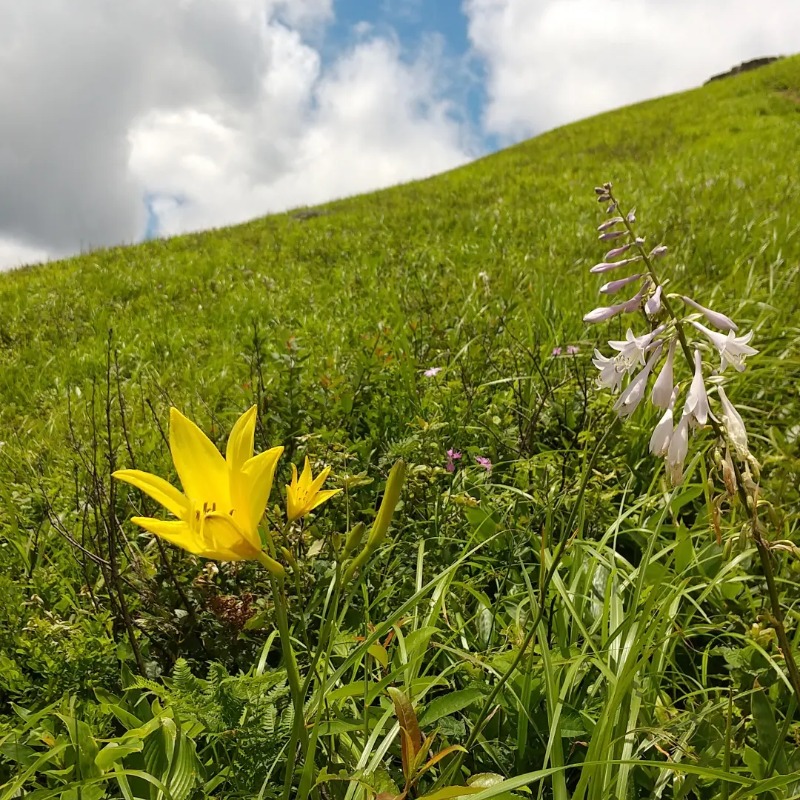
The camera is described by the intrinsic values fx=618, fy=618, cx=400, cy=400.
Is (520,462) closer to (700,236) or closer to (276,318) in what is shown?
(276,318)

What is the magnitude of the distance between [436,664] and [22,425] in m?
2.87

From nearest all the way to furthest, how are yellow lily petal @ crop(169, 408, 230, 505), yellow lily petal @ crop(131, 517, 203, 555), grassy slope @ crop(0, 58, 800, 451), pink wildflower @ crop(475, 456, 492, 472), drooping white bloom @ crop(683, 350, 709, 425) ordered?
yellow lily petal @ crop(131, 517, 203, 555) → yellow lily petal @ crop(169, 408, 230, 505) → drooping white bloom @ crop(683, 350, 709, 425) → pink wildflower @ crop(475, 456, 492, 472) → grassy slope @ crop(0, 58, 800, 451)

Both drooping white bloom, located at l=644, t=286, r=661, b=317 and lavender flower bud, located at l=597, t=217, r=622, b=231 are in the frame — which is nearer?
drooping white bloom, located at l=644, t=286, r=661, b=317

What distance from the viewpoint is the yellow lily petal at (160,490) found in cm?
81

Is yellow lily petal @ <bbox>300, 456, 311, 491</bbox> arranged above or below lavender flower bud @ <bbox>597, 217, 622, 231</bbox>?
below

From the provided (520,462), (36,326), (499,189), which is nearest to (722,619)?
(520,462)

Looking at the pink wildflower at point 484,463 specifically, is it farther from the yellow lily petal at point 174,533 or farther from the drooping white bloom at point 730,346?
the yellow lily petal at point 174,533

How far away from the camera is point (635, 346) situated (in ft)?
3.58

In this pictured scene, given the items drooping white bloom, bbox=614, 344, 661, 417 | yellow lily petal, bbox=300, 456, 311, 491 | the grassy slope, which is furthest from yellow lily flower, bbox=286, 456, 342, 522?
the grassy slope

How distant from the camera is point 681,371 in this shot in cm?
283

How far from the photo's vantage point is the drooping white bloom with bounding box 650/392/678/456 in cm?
102

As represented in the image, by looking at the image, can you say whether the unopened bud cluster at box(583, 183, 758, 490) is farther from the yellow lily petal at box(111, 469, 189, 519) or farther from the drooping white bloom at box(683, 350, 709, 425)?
the yellow lily petal at box(111, 469, 189, 519)

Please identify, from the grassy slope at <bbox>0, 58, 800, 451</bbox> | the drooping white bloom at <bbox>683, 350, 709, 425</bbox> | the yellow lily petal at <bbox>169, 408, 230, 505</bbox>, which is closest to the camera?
the yellow lily petal at <bbox>169, 408, 230, 505</bbox>

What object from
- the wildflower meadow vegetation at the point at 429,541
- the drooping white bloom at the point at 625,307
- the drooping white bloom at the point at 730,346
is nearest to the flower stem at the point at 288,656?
the wildflower meadow vegetation at the point at 429,541
